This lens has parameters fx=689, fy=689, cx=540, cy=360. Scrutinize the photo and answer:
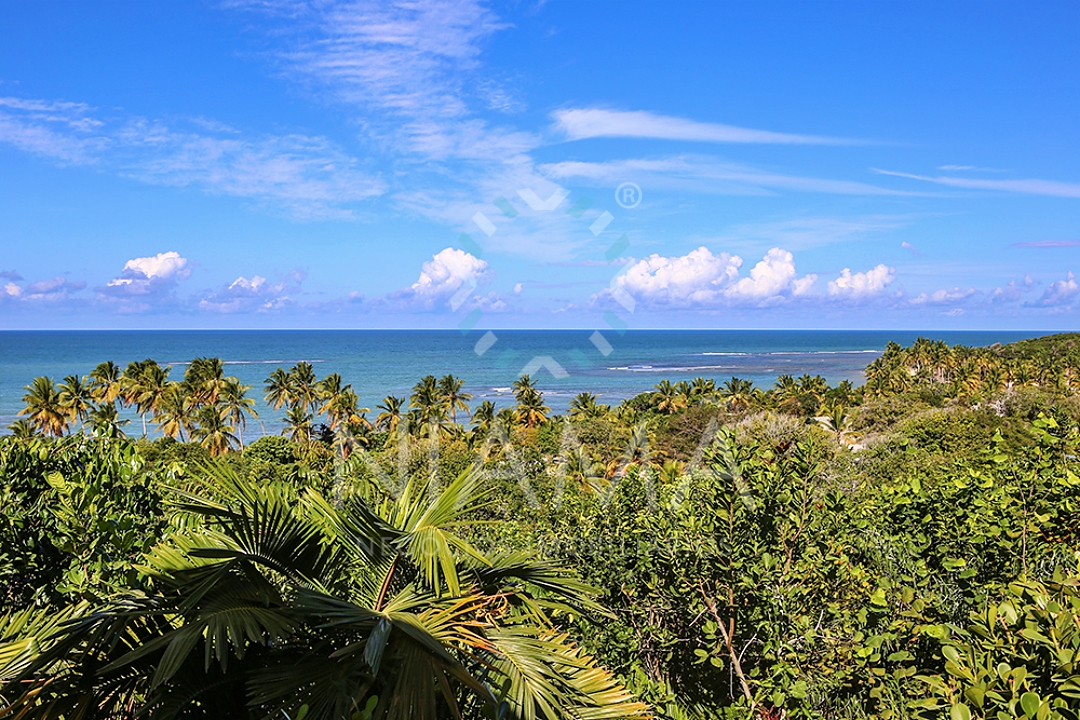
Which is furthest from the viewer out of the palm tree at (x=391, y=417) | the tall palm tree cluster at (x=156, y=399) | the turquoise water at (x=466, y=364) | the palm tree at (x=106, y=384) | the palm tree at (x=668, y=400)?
the turquoise water at (x=466, y=364)

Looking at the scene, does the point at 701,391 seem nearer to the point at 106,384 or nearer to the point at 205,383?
the point at 205,383

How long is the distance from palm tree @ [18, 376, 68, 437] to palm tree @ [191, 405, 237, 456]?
25.3ft

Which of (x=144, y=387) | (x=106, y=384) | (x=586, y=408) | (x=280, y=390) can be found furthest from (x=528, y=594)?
A: (x=106, y=384)

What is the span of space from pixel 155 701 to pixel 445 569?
126 centimetres

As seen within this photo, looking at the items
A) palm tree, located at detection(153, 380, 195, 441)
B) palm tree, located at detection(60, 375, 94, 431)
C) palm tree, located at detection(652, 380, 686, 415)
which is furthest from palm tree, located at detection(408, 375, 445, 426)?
palm tree, located at detection(60, 375, 94, 431)

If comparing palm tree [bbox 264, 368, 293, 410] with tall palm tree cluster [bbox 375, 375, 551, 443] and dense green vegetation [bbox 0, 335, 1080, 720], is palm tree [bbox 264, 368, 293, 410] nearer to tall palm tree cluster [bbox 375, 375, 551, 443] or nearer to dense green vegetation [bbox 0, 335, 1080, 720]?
tall palm tree cluster [bbox 375, 375, 551, 443]

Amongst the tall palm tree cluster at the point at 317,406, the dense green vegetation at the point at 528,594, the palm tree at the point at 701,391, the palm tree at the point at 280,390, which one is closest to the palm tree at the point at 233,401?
the palm tree at the point at 280,390

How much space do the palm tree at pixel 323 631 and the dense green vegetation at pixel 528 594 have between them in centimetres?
1

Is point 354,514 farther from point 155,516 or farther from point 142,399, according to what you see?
point 142,399

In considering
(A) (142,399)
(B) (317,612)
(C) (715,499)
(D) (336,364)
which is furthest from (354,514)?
(D) (336,364)

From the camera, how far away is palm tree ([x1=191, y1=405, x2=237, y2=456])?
143 ft

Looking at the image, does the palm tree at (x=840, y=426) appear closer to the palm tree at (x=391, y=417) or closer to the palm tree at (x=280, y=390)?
the palm tree at (x=391, y=417)

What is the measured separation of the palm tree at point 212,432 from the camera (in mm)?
43625

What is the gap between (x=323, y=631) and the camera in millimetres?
3174
